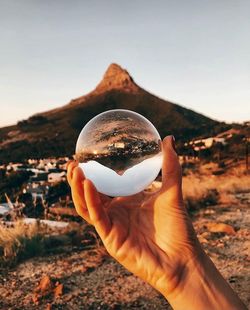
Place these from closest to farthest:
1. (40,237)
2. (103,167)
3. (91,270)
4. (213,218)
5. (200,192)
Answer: (103,167)
(91,270)
(40,237)
(213,218)
(200,192)

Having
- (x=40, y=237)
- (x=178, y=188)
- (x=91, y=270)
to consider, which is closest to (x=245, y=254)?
(x=91, y=270)

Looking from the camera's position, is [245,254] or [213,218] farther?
[213,218]

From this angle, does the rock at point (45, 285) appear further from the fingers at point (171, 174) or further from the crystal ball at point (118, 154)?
the fingers at point (171, 174)

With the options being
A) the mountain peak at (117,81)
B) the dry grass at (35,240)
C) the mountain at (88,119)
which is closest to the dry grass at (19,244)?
the dry grass at (35,240)

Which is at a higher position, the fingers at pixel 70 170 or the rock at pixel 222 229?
the fingers at pixel 70 170

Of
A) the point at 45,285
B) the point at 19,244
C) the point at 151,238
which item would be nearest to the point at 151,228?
the point at 151,238

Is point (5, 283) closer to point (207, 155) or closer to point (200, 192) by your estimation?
point (200, 192)
